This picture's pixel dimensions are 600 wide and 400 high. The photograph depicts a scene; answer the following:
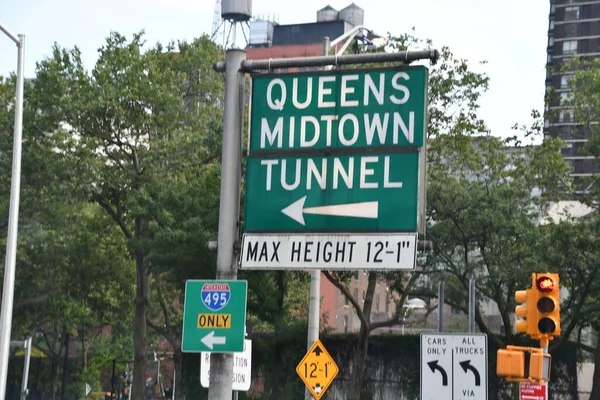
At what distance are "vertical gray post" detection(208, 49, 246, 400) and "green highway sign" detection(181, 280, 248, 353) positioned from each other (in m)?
0.18

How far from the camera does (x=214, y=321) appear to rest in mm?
9992

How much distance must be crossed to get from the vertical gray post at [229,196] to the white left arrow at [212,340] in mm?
167

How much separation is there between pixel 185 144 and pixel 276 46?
68.6m

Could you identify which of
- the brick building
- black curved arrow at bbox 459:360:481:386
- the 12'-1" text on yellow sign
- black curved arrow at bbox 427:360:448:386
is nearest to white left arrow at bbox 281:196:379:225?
the 12'-1" text on yellow sign

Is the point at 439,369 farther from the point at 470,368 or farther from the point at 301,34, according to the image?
the point at 301,34

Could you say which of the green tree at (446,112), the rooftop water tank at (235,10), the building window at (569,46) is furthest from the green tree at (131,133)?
the building window at (569,46)

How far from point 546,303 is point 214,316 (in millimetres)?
7640

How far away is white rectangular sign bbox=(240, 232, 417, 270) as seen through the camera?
9125mm

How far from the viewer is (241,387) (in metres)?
16.9

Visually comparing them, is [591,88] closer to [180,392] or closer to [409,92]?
[180,392]

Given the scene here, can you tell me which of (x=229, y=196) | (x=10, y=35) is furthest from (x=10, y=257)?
(x=229, y=196)

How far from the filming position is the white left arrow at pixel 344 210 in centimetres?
926

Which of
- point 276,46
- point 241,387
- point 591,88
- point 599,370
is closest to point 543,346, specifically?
point 241,387

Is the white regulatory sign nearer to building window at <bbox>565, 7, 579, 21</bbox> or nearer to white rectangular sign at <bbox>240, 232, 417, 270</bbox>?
white rectangular sign at <bbox>240, 232, 417, 270</bbox>
